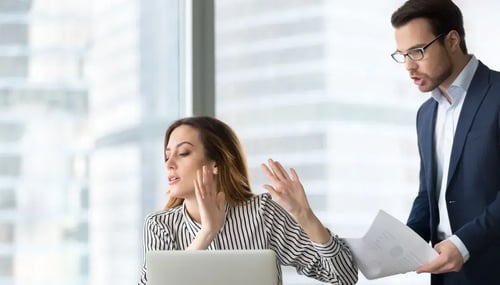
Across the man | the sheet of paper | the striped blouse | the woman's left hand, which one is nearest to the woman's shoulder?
the striped blouse

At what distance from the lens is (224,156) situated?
10.4ft

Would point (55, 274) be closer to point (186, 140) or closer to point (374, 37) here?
point (186, 140)

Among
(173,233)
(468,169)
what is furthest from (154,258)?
(468,169)

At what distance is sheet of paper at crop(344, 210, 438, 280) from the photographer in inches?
108

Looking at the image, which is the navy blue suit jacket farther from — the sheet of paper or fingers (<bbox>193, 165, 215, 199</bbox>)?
fingers (<bbox>193, 165, 215, 199</bbox>)

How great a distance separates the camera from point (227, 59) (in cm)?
410

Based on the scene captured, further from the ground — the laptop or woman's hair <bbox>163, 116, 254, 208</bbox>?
woman's hair <bbox>163, 116, 254, 208</bbox>

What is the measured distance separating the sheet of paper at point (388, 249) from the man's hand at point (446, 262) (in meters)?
0.02

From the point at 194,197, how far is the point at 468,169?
0.84 metres

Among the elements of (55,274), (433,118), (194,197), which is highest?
(433,118)

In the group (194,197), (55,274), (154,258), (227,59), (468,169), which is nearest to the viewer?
(154,258)

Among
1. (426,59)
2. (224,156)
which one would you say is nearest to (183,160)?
(224,156)

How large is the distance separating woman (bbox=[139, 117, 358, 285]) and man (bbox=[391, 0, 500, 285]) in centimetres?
32

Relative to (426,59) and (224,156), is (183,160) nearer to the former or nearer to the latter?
(224,156)
